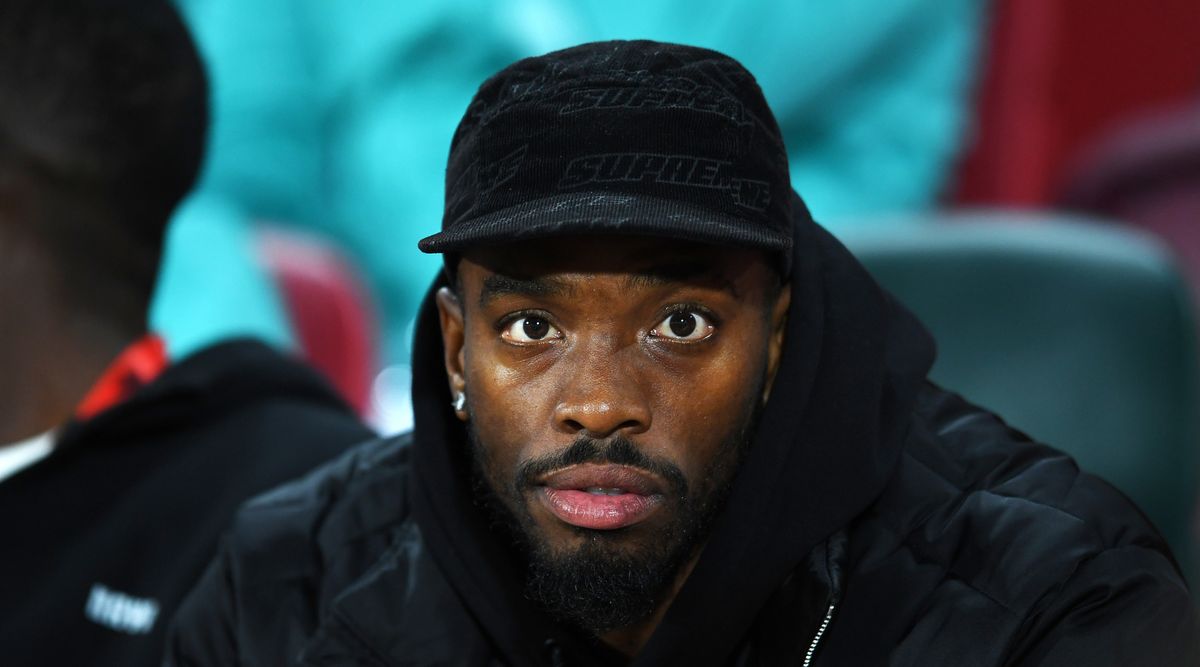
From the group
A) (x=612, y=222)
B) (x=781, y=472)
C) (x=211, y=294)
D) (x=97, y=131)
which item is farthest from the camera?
(x=211, y=294)

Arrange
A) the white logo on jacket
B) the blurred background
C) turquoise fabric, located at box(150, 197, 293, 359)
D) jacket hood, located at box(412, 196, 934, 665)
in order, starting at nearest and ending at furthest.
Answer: jacket hood, located at box(412, 196, 934, 665), the white logo on jacket, turquoise fabric, located at box(150, 197, 293, 359), the blurred background

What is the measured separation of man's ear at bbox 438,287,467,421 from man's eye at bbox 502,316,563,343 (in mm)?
97

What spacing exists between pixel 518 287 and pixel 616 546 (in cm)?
18

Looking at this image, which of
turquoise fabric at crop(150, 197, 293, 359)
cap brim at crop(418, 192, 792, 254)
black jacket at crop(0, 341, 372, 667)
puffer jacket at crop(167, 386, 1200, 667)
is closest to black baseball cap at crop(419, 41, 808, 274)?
cap brim at crop(418, 192, 792, 254)

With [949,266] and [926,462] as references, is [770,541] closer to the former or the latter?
[926,462]

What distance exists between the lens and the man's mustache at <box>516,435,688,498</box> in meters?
1.06

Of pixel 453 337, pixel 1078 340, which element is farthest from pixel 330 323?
pixel 453 337

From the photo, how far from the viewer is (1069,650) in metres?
1.07

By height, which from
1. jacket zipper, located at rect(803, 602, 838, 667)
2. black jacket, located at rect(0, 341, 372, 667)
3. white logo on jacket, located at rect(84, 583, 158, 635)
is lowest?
white logo on jacket, located at rect(84, 583, 158, 635)

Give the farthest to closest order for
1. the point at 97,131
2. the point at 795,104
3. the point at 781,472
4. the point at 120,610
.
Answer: the point at 795,104, the point at 97,131, the point at 120,610, the point at 781,472

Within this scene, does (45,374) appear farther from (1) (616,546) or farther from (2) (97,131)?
(1) (616,546)

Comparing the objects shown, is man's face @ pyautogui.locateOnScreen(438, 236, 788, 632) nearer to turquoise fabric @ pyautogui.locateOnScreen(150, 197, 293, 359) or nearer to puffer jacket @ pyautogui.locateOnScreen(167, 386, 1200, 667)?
puffer jacket @ pyautogui.locateOnScreen(167, 386, 1200, 667)

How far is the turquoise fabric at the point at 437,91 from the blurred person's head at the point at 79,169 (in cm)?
177

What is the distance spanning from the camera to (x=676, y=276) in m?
1.08
